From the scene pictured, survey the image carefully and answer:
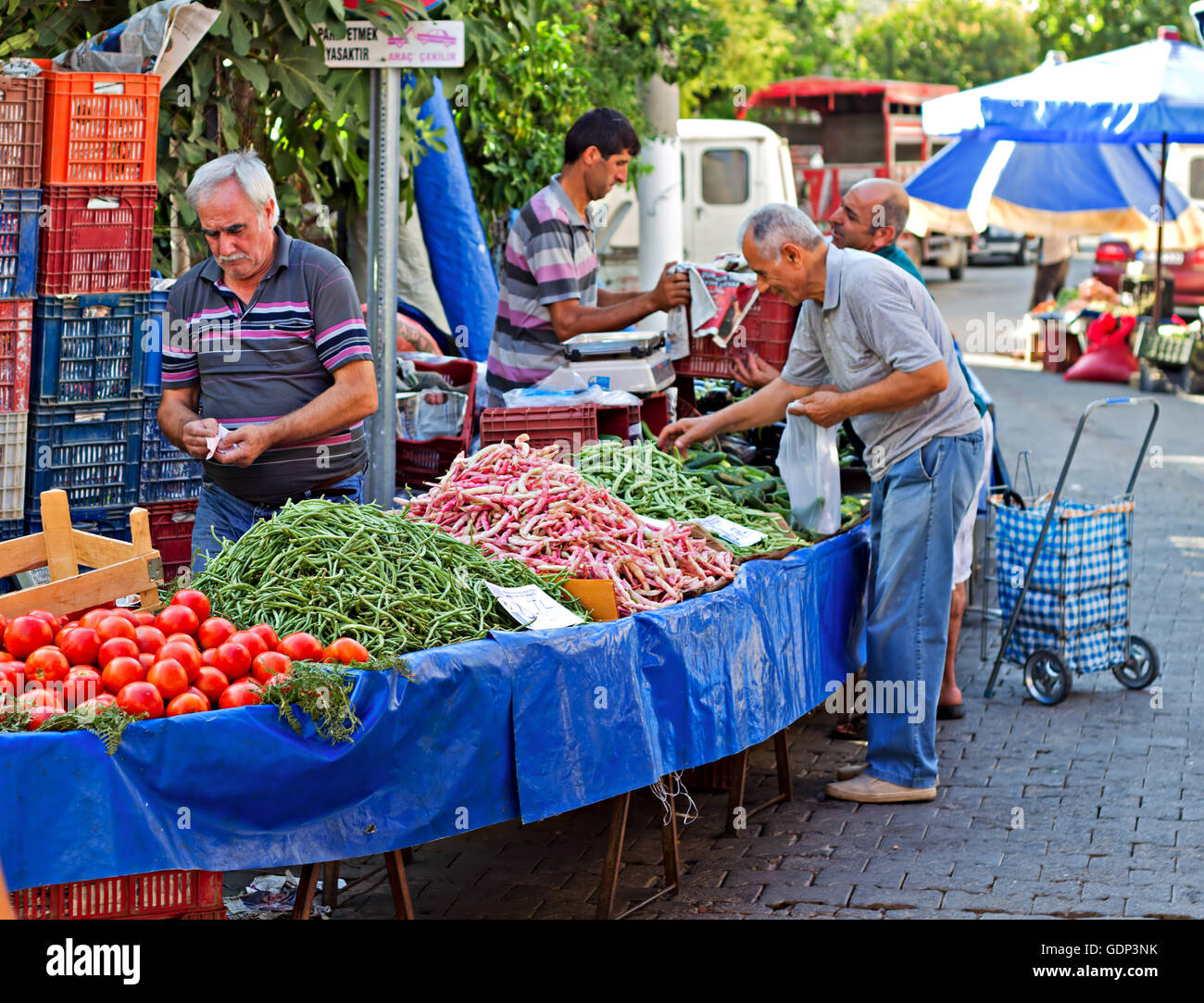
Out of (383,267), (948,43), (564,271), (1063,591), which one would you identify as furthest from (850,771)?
(948,43)

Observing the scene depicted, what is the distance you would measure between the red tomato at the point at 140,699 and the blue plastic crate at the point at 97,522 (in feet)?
6.97

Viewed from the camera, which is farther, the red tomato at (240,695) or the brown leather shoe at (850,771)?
the brown leather shoe at (850,771)

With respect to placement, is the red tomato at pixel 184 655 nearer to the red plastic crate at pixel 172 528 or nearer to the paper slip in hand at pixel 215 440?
the paper slip in hand at pixel 215 440

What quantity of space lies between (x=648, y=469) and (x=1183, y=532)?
21.8ft

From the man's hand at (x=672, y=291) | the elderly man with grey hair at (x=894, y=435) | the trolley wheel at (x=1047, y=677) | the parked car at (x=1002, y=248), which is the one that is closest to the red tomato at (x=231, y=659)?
the elderly man with grey hair at (x=894, y=435)

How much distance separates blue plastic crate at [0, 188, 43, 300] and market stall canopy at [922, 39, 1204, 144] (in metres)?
9.55

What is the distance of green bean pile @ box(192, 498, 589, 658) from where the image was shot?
158 inches

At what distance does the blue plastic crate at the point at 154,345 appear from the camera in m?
5.65

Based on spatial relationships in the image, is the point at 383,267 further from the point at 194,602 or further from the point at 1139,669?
the point at 1139,669

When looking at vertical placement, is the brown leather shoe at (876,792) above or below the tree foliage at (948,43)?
below

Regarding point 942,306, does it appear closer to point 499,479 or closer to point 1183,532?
point 1183,532

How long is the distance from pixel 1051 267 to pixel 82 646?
813 inches

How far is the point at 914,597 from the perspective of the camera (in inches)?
225
